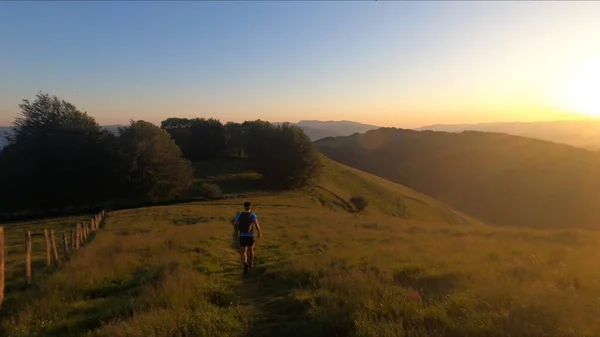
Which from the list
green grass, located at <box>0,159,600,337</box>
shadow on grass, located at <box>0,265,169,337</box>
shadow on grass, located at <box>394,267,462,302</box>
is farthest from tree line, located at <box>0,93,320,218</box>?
shadow on grass, located at <box>394,267,462,302</box>

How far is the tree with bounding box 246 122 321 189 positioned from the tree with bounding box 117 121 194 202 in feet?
46.9

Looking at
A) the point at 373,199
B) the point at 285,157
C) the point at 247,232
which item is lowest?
the point at 373,199

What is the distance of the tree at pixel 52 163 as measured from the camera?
180 feet

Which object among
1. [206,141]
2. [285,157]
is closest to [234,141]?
[206,141]

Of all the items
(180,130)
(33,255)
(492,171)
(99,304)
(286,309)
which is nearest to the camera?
(286,309)

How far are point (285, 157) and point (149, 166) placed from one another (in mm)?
22641

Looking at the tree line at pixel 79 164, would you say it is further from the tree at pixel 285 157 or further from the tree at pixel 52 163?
the tree at pixel 285 157

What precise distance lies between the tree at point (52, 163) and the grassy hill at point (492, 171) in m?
74.3

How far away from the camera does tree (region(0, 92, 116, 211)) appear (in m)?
54.8

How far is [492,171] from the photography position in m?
126

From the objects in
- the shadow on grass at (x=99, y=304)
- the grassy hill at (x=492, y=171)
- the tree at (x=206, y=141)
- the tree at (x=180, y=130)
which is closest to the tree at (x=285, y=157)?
the tree at (x=206, y=141)

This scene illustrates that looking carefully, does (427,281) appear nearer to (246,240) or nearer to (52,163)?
(246,240)

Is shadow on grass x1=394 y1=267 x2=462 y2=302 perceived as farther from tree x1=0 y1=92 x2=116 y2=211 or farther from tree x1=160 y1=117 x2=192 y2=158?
tree x1=160 y1=117 x2=192 y2=158

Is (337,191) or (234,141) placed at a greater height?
(234,141)
